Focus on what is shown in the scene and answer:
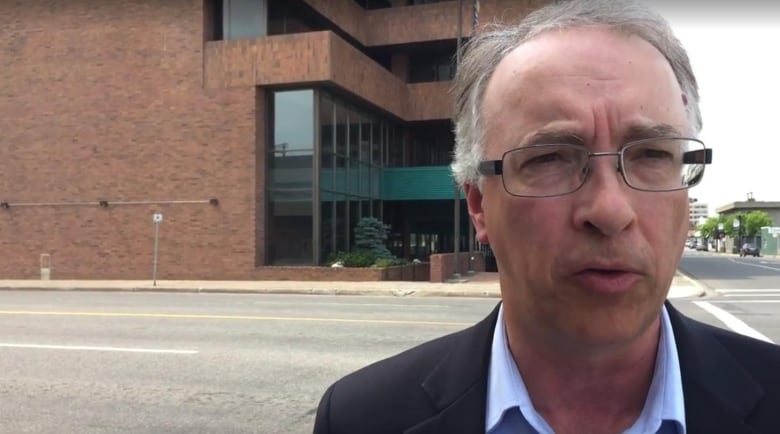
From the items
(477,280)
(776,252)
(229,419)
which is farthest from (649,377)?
(776,252)

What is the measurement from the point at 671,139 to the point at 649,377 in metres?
0.53

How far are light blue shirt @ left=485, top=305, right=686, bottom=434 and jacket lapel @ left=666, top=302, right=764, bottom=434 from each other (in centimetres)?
2

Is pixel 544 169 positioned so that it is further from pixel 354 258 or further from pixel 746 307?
pixel 354 258

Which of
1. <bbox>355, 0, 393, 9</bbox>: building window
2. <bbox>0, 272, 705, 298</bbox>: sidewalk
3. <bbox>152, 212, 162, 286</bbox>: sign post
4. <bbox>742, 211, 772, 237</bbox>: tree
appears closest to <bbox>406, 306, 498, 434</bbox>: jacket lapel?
<bbox>0, 272, 705, 298</bbox>: sidewalk

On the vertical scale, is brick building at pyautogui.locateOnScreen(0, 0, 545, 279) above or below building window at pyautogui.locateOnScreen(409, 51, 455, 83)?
below

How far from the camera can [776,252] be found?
68.6 m

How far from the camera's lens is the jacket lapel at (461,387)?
1.41 m

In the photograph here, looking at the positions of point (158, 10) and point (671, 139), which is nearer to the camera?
point (671, 139)

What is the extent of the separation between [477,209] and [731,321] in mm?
11207

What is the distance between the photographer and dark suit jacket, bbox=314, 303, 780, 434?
1334 millimetres

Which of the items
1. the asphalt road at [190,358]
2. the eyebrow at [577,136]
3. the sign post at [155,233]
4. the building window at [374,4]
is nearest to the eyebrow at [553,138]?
the eyebrow at [577,136]

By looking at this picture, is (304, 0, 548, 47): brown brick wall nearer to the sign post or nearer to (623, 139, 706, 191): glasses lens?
the sign post

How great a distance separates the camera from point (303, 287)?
1858cm

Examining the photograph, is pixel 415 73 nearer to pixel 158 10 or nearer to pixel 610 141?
pixel 158 10
